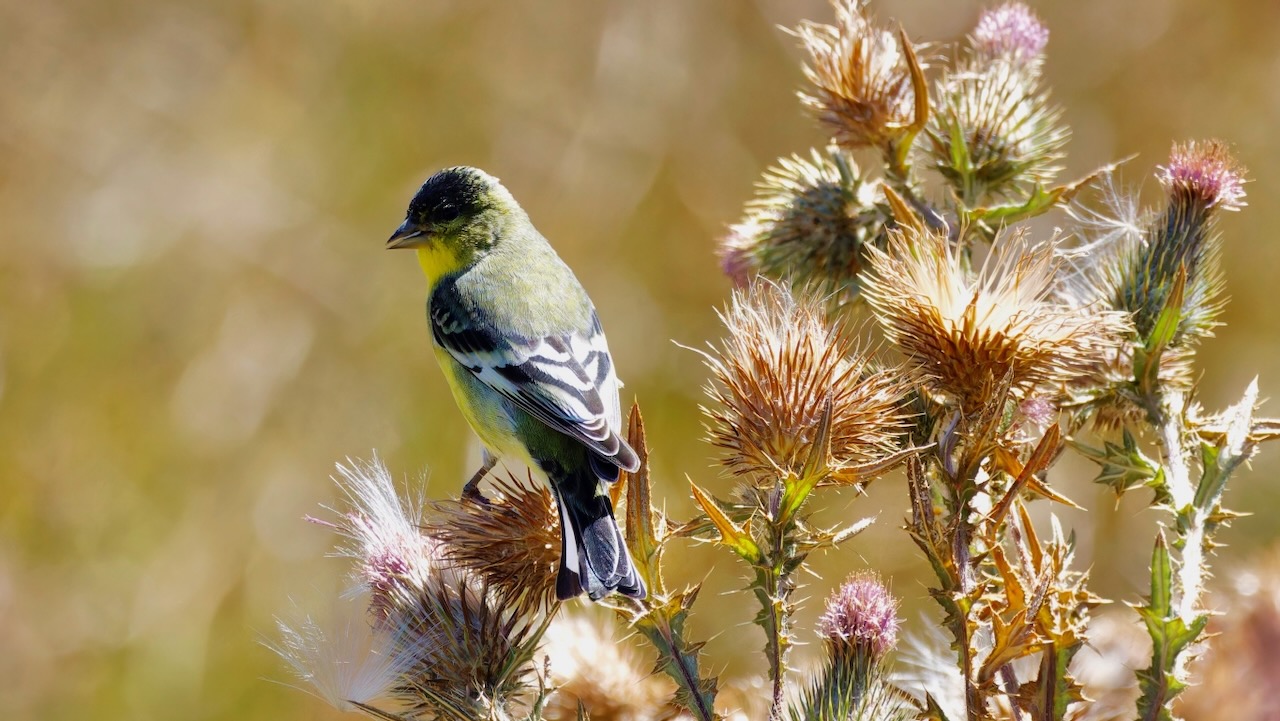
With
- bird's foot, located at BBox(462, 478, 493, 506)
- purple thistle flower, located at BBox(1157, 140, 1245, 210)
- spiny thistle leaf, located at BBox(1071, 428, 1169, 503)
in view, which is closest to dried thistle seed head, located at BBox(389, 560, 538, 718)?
bird's foot, located at BBox(462, 478, 493, 506)

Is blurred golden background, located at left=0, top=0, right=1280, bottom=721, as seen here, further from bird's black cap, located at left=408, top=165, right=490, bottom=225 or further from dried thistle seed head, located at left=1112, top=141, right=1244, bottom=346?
dried thistle seed head, located at left=1112, top=141, right=1244, bottom=346

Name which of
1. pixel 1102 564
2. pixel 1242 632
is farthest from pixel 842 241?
pixel 1102 564

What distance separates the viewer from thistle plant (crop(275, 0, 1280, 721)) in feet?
5.97

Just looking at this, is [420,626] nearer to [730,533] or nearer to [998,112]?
[730,533]

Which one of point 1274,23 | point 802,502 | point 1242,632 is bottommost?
point 802,502

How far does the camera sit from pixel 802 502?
1.83 meters

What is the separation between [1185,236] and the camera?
239 cm

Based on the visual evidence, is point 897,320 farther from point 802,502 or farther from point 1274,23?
point 1274,23

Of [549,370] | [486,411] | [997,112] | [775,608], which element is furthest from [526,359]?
[775,608]

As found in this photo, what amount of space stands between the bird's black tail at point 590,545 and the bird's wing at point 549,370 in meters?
0.11

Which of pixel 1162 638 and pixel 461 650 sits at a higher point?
pixel 1162 638

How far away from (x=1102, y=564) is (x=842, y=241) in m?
2.37

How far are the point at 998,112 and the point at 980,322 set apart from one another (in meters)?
0.94

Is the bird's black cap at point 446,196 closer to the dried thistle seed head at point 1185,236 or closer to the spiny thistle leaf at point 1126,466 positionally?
the dried thistle seed head at point 1185,236
